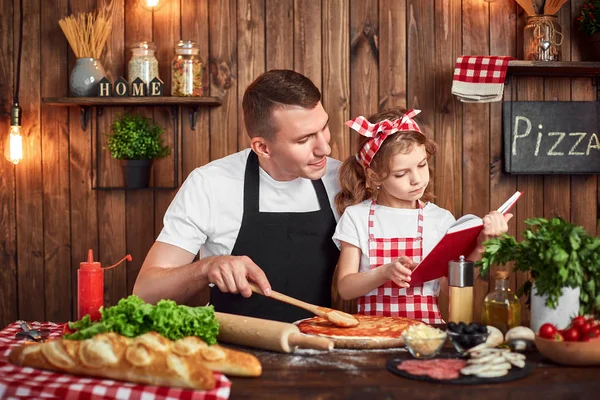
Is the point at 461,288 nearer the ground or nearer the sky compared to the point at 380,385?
nearer the sky

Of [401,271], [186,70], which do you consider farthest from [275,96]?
[401,271]

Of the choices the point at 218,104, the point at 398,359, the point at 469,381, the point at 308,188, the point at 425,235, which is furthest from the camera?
the point at 218,104

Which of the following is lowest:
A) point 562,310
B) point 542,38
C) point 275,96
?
point 562,310

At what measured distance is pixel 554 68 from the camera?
9.96 feet

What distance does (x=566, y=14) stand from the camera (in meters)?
3.19

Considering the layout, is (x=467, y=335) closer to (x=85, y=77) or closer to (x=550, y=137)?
(x=550, y=137)

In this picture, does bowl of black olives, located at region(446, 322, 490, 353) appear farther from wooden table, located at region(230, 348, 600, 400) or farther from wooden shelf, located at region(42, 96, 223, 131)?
wooden shelf, located at region(42, 96, 223, 131)

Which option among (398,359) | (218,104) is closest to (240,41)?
(218,104)

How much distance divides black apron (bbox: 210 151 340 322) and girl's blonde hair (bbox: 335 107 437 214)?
13 centimetres

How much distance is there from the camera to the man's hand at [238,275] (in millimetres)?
1927

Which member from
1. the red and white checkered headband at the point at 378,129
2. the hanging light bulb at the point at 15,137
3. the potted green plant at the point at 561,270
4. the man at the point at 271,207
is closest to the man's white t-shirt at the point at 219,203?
the man at the point at 271,207

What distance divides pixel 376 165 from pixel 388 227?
22 cm

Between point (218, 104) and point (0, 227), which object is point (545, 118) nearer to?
point (218, 104)

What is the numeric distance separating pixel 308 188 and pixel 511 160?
3.32 feet
